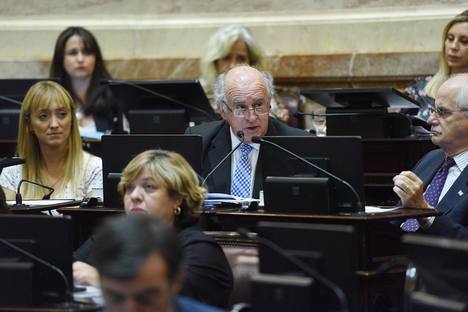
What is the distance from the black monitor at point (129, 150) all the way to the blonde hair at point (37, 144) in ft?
3.30

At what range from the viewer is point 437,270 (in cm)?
390

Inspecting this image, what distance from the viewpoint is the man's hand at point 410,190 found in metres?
5.55

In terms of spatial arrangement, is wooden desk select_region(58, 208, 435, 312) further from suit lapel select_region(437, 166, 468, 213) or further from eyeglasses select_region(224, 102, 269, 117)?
eyeglasses select_region(224, 102, 269, 117)

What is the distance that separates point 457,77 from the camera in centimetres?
620

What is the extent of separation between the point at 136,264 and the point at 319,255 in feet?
3.72

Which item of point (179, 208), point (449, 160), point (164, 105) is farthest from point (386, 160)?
point (179, 208)

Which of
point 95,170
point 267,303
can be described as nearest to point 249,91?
point 95,170

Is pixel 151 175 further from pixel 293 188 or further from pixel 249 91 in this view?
pixel 249 91

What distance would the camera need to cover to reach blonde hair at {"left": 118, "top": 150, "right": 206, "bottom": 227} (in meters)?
4.79

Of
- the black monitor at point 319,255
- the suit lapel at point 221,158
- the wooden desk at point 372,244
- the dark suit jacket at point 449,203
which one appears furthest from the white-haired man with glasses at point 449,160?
the black monitor at point 319,255

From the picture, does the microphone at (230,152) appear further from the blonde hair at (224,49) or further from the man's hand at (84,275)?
the blonde hair at (224,49)

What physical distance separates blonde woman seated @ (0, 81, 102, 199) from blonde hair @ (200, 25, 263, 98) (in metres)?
2.04

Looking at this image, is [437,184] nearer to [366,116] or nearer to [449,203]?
[449,203]

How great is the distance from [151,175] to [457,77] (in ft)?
6.79
